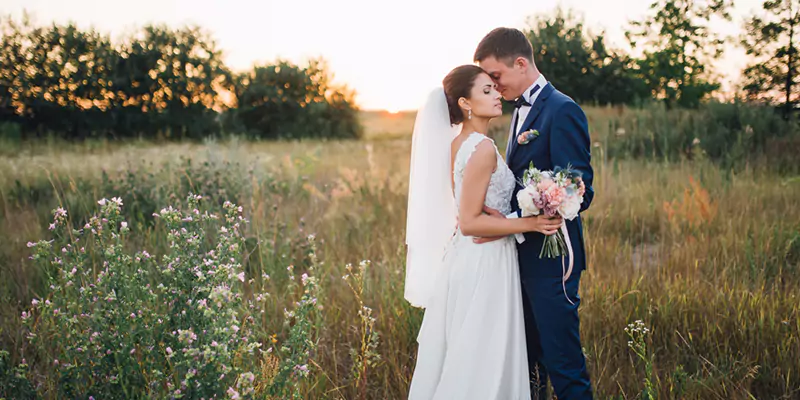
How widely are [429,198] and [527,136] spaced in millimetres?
655

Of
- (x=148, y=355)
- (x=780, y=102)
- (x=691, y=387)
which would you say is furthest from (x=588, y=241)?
(x=780, y=102)

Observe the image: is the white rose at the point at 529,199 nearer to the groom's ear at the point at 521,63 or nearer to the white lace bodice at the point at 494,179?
the white lace bodice at the point at 494,179

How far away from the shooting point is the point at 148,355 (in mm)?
2727

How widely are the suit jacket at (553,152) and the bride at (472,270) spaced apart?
10 cm

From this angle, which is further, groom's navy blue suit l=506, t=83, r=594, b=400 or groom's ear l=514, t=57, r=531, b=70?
groom's ear l=514, t=57, r=531, b=70

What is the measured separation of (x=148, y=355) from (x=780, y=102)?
12984 millimetres

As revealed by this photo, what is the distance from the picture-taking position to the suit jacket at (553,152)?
99.9 inches

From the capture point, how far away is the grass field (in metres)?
3.28

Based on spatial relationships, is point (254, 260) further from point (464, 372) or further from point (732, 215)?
point (732, 215)

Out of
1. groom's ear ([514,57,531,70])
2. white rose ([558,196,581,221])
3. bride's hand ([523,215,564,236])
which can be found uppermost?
groom's ear ([514,57,531,70])

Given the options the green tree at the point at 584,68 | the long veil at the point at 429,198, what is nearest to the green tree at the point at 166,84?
the green tree at the point at 584,68

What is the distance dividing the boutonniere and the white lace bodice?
0.12m

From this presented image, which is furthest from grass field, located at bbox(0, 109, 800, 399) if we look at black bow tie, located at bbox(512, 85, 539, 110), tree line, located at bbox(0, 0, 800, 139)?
tree line, located at bbox(0, 0, 800, 139)

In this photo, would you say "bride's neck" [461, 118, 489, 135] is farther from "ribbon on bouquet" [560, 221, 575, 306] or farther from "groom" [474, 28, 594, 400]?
"ribbon on bouquet" [560, 221, 575, 306]
